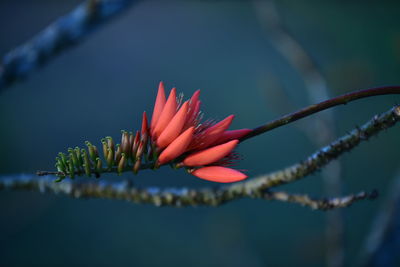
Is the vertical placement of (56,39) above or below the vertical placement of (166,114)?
above

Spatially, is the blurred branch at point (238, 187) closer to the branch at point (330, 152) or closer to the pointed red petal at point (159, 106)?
the branch at point (330, 152)

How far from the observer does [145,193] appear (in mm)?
809

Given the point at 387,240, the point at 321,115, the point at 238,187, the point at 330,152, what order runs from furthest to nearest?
the point at 321,115 < the point at 387,240 < the point at 238,187 < the point at 330,152

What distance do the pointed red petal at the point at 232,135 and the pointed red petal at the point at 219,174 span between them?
0.12ft

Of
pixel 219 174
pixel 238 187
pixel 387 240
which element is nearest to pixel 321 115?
pixel 387 240

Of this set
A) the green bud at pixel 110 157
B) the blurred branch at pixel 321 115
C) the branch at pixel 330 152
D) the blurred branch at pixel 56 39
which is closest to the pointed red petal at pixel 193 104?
the green bud at pixel 110 157

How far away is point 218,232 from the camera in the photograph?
9.53 ft

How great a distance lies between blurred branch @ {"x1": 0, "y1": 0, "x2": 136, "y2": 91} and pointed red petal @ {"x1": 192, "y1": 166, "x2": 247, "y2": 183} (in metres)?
0.71

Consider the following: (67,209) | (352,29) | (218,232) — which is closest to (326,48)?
(352,29)

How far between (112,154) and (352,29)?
150 inches

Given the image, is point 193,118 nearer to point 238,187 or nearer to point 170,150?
point 170,150

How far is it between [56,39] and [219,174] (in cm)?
75

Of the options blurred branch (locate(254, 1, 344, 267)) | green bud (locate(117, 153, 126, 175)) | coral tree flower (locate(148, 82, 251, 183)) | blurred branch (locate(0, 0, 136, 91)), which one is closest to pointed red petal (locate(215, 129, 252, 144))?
coral tree flower (locate(148, 82, 251, 183))

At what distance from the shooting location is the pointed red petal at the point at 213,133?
428 mm
